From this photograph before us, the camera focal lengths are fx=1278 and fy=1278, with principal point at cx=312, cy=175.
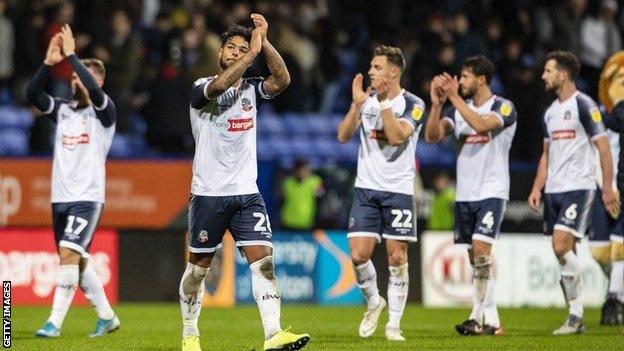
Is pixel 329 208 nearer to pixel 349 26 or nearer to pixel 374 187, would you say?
pixel 349 26

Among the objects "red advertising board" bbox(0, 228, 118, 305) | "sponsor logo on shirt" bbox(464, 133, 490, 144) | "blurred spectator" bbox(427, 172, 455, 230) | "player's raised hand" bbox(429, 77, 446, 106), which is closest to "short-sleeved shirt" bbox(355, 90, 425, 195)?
"player's raised hand" bbox(429, 77, 446, 106)

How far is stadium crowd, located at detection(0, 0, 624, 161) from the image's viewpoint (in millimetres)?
20797

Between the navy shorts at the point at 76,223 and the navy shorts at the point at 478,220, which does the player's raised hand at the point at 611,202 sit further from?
the navy shorts at the point at 76,223

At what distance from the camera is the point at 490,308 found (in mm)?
13266

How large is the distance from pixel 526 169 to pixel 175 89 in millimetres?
5923

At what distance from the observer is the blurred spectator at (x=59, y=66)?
799 inches

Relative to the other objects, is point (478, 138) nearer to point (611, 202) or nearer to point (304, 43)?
point (611, 202)

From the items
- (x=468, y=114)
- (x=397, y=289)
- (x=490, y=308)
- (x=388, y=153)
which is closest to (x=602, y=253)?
(x=490, y=308)

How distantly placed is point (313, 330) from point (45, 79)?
3.92 meters

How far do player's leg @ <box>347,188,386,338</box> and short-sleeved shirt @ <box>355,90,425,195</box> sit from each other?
0.16 metres

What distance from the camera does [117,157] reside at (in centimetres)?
1992

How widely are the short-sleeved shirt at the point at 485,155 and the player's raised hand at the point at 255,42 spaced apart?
3770 millimetres

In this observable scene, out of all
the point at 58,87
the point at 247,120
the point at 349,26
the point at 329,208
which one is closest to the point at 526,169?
the point at 329,208

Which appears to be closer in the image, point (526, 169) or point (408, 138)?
point (408, 138)
